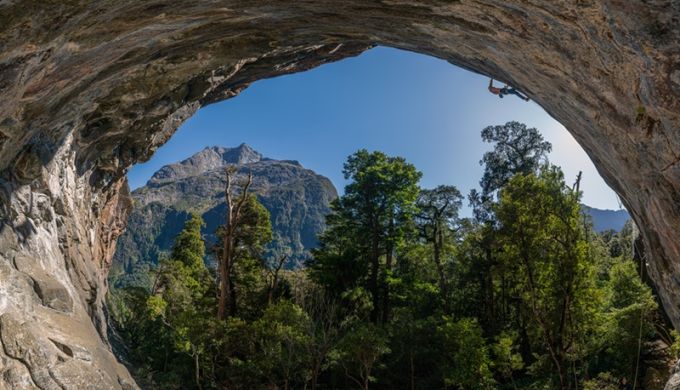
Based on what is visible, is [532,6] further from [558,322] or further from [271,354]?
[271,354]

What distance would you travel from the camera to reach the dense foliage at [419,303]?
14.2 metres

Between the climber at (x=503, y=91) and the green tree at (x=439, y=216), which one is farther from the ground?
the green tree at (x=439, y=216)

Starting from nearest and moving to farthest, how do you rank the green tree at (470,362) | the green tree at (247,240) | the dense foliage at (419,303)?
the dense foliage at (419,303), the green tree at (470,362), the green tree at (247,240)

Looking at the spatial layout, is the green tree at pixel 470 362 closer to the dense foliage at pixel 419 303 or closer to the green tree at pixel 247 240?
the dense foliage at pixel 419 303

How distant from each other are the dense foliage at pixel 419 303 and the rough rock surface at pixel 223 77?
3961mm

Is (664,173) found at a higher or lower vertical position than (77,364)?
higher

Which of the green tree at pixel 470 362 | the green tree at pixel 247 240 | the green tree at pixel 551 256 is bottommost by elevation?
the green tree at pixel 470 362

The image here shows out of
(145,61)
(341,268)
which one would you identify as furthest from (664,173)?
(341,268)

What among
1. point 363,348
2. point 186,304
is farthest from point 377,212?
point 186,304

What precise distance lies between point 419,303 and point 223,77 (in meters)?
17.7

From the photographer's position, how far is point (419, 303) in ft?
82.0

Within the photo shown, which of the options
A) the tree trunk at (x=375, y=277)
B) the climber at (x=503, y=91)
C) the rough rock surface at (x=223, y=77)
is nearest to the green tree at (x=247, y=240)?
the tree trunk at (x=375, y=277)

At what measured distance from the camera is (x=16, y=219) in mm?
9445

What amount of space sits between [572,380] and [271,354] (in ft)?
42.4
